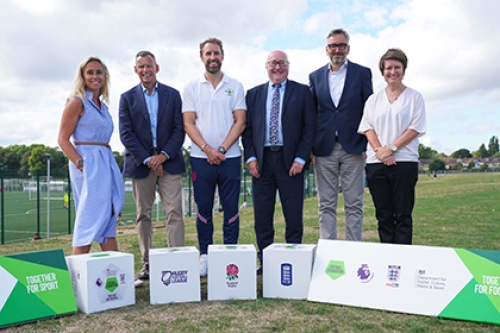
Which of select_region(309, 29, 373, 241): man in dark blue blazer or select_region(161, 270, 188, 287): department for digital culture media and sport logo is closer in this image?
select_region(161, 270, 188, 287): department for digital culture media and sport logo

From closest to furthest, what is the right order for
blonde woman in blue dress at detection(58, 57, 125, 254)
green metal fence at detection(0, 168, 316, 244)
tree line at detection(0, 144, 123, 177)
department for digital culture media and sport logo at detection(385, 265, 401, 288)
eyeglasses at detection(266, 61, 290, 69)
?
department for digital culture media and sport logo at detection(385, 265, 401, 288) → blonde woman in blue dress at detection(58, 57, 125, 254) → eyeglasses at detection(266, 61, 290, 69) → green metal fence at detection(0, 168, 316, 244) → tree line at detection(0, 144, 123, 177)

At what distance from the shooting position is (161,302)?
12.6 ft

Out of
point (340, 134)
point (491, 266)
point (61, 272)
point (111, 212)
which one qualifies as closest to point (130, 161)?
point (111, 212)

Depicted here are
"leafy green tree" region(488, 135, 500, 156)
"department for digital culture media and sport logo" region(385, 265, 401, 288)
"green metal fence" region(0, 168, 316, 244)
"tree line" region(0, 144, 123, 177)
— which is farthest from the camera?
"leafy green tree" region(488, 135, 500, 156)

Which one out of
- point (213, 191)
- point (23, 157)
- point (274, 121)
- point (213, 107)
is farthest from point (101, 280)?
point (23, 157)

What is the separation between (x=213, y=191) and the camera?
479cm

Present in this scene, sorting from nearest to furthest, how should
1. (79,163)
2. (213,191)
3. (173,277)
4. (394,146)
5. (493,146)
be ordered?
1. (173,277)
2. (79,163)
3. (394,146)
4. (213,191)
5. (493,146)

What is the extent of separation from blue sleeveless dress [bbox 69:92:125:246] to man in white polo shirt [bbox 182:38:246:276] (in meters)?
0.88

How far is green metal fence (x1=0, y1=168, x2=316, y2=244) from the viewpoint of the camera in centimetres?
1223

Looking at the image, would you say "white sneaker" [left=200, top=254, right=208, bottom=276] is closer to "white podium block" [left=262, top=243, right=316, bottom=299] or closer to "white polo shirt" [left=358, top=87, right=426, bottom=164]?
"white podium block" [left=262, top=243, right=316, bottom=299]

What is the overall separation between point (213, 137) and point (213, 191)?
0.58 metres

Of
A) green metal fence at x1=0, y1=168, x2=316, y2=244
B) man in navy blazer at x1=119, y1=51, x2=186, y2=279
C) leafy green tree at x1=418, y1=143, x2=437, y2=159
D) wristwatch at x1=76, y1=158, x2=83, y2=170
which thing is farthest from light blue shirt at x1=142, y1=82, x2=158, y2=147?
leafy green tree at x1=418, y1=143, x2=437, y2=159

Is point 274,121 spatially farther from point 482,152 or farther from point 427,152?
point 482,152

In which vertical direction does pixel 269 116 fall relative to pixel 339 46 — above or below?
below
